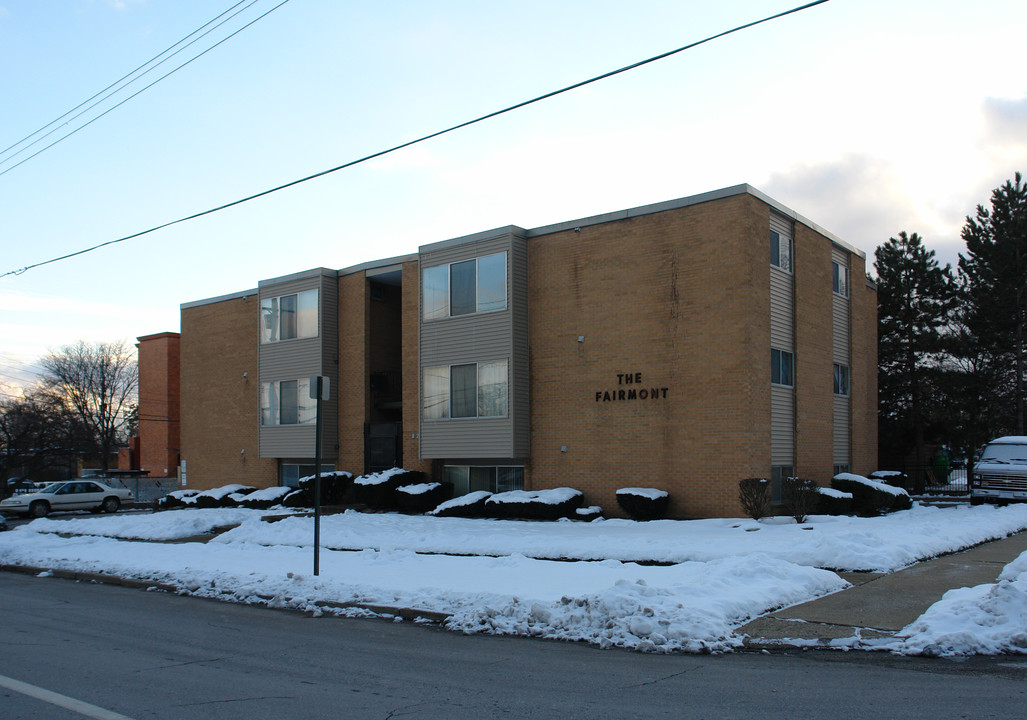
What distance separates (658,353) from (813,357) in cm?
568

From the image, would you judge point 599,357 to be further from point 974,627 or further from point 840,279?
point 974,627

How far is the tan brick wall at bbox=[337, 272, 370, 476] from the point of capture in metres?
29.3

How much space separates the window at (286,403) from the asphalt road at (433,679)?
20.7 meters

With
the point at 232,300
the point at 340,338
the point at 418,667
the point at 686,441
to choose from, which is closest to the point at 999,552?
the point at 686,441

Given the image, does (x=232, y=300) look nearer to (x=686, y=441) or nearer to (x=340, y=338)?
(x=340, y=338)

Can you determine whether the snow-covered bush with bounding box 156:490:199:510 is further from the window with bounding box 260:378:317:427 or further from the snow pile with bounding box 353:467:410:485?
the snow pile with bounding box 353:467:410:485

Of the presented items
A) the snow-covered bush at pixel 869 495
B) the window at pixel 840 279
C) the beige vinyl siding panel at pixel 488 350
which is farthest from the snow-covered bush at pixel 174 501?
the window at pixel 840 279

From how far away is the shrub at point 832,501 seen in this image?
72.6ft

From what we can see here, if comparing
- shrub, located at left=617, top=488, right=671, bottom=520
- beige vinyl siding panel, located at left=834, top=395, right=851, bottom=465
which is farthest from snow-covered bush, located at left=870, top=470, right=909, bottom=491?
shrub, located at left=617, top=488, right=671, bottom=520

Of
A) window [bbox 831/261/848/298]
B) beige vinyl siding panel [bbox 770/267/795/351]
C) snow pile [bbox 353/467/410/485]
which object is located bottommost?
snow pile [bbox 353/467/410/485]

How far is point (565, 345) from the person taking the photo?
24.0m

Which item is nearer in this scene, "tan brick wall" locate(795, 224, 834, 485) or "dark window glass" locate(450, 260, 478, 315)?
"tan brick wall" locate(795, 224, 834, 485)

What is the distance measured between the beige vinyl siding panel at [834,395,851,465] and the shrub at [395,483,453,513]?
12.4m

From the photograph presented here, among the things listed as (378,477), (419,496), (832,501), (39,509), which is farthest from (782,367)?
(39,509)
